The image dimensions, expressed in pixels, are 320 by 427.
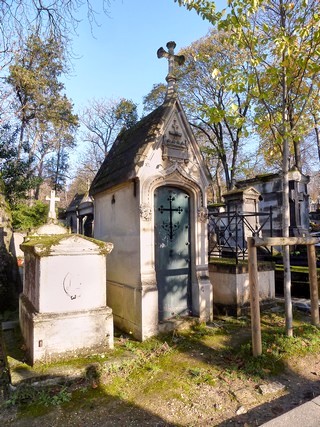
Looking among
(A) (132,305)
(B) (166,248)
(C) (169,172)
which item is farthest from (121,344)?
(C) (169,172)

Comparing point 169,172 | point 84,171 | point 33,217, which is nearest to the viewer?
point 169,172

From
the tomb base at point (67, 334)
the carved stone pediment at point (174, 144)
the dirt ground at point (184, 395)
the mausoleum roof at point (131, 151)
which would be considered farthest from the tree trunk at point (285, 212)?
the tomb base at point (67, 334)

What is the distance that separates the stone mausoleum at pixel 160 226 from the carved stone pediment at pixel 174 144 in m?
0.02

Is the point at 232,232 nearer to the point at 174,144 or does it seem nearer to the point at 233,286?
the point at 233,286

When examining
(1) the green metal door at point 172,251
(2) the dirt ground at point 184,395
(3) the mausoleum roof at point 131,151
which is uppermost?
(3) the mausoleum roof at point 131,151

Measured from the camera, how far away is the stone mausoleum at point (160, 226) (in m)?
5.73

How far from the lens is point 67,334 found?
4500 millimetres

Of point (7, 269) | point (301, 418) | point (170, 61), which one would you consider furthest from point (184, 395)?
point (170, 61)

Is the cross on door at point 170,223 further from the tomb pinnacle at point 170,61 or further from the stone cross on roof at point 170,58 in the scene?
the stone cross on roof at point 170,58

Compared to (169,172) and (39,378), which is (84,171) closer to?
(169,172)

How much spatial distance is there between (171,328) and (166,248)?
158 centimetres

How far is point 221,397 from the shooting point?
12.1ft

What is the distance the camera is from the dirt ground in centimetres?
329

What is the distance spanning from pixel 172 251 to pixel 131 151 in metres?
2.33
